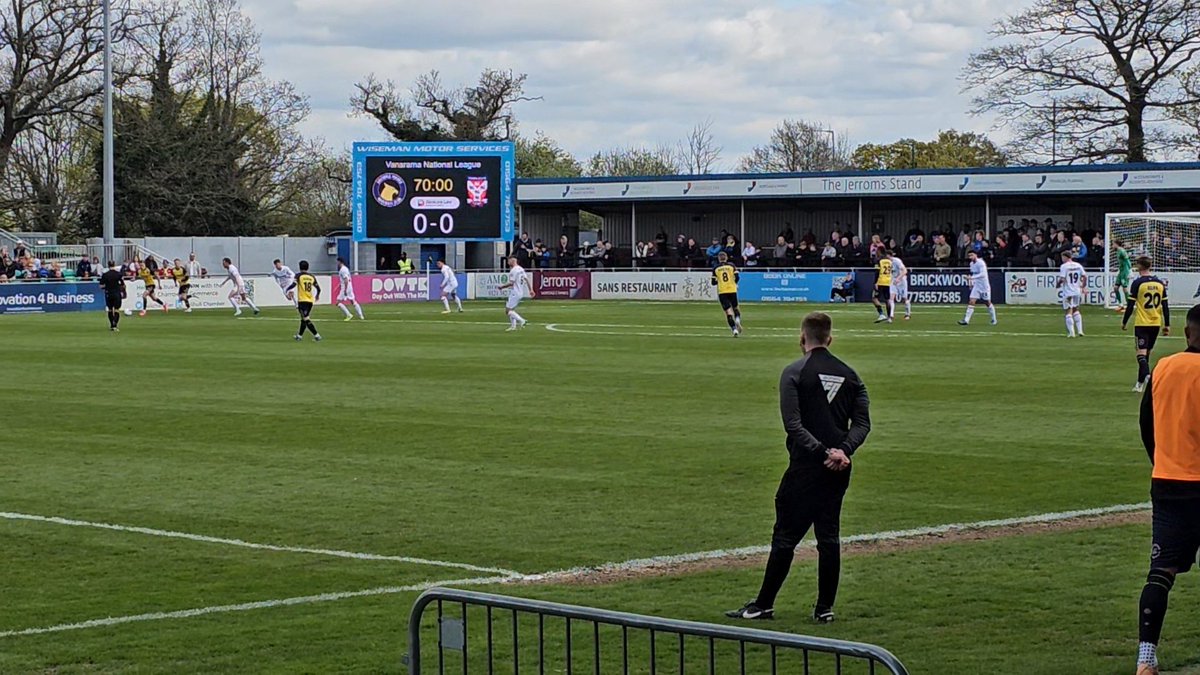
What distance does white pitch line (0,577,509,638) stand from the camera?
9.25m

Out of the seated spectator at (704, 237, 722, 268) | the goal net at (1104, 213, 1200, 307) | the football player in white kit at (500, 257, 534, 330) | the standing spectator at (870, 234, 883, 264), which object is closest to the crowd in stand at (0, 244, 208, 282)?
the football player in white kit at (500, 257, 534, 330)

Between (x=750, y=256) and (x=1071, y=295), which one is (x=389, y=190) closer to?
(x=750, y=256)

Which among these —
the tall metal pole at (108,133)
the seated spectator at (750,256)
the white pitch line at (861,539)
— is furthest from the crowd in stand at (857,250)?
the white pitch line at (861,539)

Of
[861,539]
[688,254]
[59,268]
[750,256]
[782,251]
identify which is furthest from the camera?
[688,254]

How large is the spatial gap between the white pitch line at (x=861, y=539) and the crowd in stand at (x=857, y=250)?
38875mm

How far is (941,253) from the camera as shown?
179ft

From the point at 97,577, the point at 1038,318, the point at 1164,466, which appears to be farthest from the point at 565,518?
the point at 1038,318

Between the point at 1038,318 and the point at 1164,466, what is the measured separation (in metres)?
34.9

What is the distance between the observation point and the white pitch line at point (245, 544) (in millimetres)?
11062

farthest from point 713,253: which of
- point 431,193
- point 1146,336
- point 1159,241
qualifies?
point 1146,336

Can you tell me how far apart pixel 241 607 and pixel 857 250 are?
48.6 meters

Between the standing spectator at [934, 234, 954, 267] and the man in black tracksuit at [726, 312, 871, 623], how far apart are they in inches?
1818

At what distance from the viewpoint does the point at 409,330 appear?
38375mm

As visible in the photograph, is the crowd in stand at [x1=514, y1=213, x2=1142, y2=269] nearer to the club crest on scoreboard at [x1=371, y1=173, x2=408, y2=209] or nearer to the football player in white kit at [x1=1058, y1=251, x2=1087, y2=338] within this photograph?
the club crest on scoreboard at [x1=371, y1=173, x2=408, y2=209]
